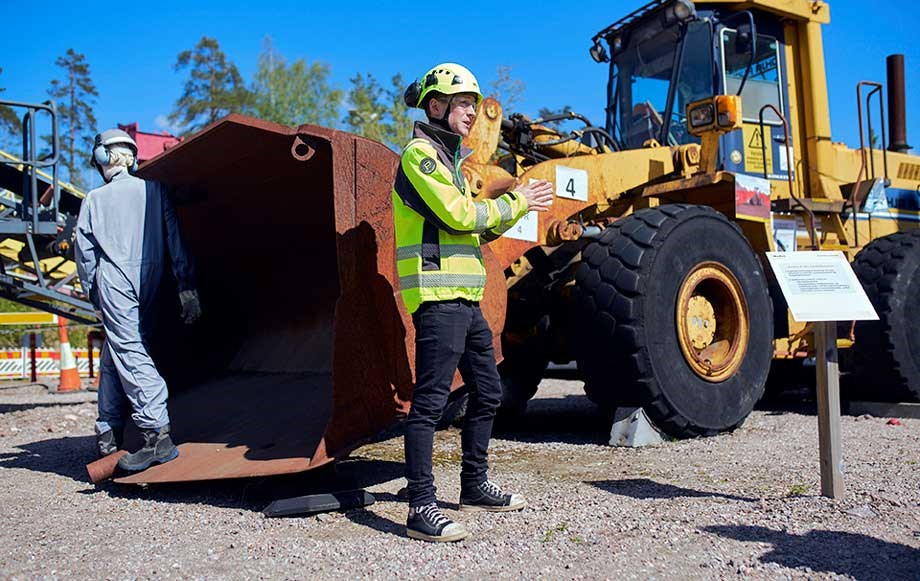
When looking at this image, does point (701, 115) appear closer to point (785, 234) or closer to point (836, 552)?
point (785, 234)

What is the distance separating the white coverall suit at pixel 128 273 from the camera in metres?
4.21

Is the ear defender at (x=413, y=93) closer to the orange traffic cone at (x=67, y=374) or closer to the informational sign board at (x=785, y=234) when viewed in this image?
the informational sign board at (x=785, y=234)

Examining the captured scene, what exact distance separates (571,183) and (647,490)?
2.26 meters

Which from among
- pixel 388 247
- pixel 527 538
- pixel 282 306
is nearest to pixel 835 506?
pixel 527 538

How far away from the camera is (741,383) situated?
17.3 feet

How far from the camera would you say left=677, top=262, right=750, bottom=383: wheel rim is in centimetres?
505

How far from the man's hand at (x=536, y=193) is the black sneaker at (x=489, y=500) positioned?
1190 millimetres

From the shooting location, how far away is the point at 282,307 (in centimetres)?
561

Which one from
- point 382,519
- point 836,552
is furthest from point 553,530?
point 836,552

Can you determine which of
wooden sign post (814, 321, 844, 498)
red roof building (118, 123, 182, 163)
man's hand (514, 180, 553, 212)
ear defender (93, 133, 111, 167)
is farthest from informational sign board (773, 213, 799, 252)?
red roof building (118, 123, 182, 163)

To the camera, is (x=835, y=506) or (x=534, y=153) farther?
(x=534, y=153)

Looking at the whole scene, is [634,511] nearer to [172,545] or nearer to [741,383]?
[172,545]

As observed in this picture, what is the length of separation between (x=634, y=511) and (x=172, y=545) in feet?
5.91

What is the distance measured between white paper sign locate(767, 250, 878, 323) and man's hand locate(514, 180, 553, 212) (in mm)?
993
